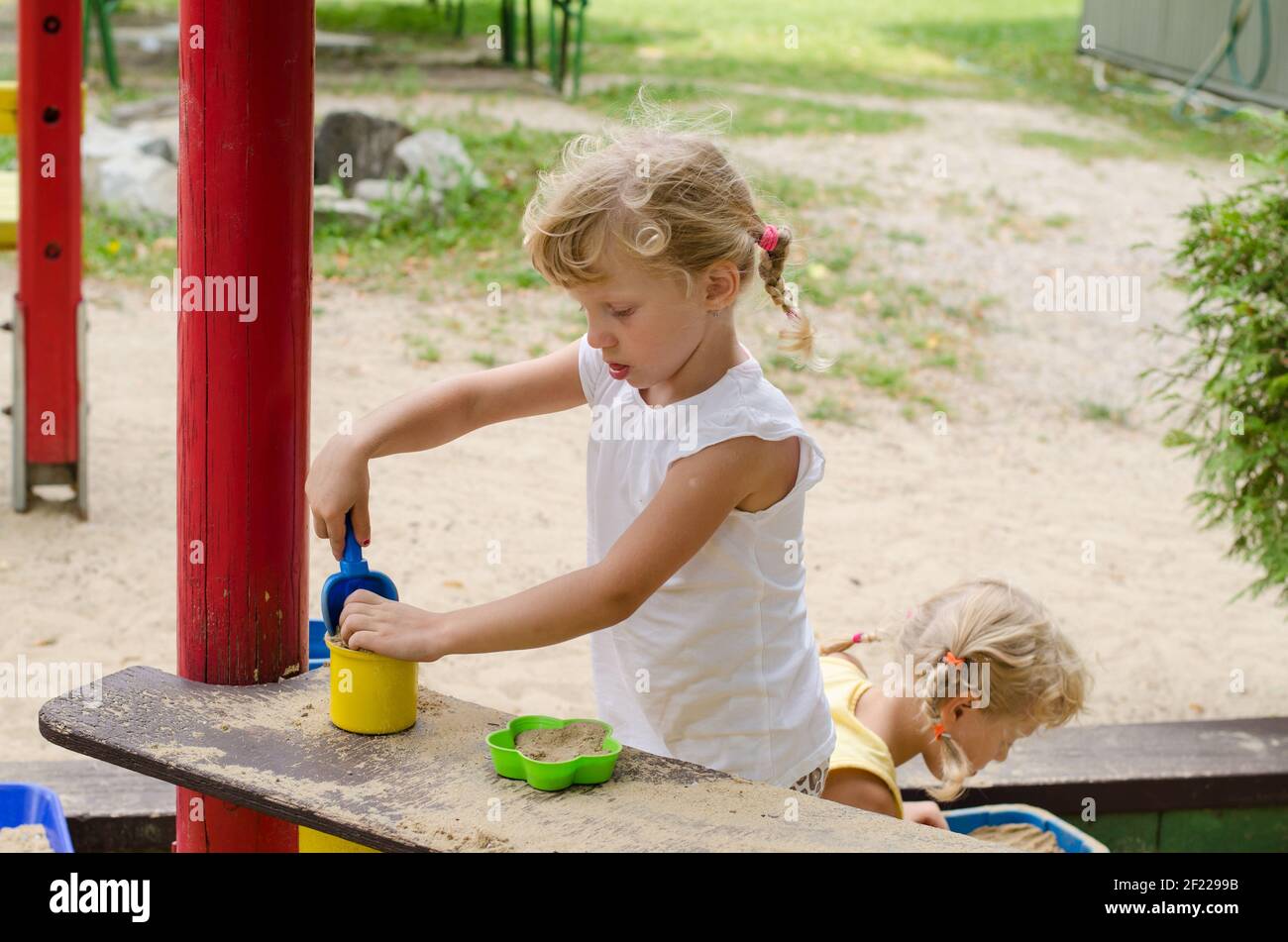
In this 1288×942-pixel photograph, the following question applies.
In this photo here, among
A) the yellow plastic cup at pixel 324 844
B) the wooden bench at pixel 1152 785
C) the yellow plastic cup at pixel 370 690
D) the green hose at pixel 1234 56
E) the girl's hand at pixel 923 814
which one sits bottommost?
the wooden bench at pixel 1152 785

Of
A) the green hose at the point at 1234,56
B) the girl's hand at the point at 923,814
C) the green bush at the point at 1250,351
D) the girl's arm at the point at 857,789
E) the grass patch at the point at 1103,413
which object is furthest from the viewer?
the green hose at the point at 1234,56

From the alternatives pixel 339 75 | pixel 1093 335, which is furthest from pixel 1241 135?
pixel 339 75

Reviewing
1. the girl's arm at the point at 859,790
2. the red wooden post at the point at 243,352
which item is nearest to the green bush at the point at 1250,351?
the girl's arm at the point at 859,790

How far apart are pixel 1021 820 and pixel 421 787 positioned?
1673 millimetres

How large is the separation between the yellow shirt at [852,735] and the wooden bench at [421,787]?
69 cm

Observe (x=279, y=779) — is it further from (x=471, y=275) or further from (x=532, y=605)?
(x=471, y=275)

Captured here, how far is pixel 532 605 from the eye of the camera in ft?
6.57

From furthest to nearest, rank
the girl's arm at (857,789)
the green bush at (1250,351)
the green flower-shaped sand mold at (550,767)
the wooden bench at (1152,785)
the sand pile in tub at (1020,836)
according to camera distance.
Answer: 1. the green bush at (1250,351)
2. the wooden bench at (1152,785)
3. the sand pile in tub at (1020,836)
4. the girl's arm at (857,789)
5. the green flower-shaped sand mold at (550,767)

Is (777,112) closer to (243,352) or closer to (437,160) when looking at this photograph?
(437,160)

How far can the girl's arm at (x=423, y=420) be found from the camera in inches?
83.1

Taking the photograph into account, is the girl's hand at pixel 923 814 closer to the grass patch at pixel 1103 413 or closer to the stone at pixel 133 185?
the grass patch at pixel 1103 413

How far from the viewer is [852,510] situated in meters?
5.48

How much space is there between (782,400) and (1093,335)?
241 inches

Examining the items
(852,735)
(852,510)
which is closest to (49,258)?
(852,510)
